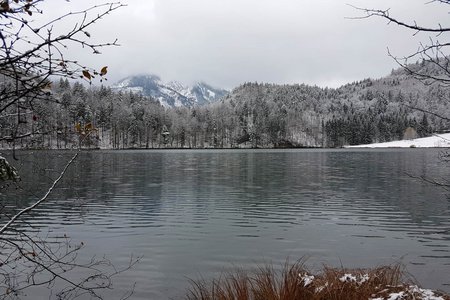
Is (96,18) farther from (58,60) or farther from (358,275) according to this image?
(358,275)

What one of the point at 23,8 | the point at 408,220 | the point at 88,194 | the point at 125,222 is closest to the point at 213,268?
the point at 125,222

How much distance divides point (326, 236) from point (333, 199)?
1307cm

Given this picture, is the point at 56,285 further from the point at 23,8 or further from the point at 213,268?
the point at 23,8

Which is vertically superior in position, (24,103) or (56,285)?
(24,103)

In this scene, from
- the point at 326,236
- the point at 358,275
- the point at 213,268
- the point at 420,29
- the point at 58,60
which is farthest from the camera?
the point at 326,236

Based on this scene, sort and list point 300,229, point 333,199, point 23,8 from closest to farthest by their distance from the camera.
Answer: point 23,8, point 300,229, point 333,199

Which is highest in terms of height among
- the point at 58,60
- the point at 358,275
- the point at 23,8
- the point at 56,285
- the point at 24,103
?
the point at 23,8

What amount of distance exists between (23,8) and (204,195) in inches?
1264

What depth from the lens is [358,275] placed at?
8430 millimetres

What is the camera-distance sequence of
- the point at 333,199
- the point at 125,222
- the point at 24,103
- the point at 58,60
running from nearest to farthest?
the point at 58,60, the point at 24,103, the point at 125,222, the point at 333,199

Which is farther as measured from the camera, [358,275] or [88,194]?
[88,194]

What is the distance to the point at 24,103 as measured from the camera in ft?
13.0

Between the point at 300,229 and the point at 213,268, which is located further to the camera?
the point at 300,229

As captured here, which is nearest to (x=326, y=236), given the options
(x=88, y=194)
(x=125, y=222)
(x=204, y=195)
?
(x=125, y=222)
